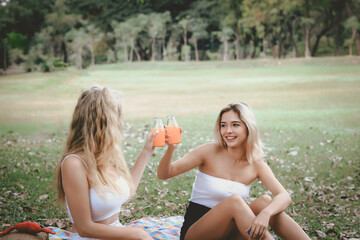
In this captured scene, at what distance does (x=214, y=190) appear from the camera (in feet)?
8.87

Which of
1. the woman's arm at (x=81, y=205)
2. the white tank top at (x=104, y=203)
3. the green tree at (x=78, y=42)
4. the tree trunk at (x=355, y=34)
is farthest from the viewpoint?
the green tree at (x=78, y=42)

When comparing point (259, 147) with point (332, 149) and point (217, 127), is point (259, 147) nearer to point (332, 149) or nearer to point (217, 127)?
point (217, 127)

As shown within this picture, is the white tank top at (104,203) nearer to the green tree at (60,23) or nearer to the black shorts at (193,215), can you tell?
the black shorts at (193,215)

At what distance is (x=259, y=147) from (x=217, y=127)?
0.99 ft

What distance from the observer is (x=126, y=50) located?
1301 cm

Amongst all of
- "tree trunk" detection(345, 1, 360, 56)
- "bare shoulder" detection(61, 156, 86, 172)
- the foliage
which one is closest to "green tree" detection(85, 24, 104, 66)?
the foliage

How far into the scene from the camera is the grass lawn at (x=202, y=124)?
4.42m

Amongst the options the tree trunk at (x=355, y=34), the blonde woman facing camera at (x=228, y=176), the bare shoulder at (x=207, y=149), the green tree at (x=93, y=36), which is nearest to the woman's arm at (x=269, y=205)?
the blonde woman facing camera at (x=228, y=176)

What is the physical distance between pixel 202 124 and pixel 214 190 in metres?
6.89

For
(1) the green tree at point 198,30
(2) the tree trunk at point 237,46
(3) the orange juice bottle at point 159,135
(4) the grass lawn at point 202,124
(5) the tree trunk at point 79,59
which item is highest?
(1) the green tree at point 198,30

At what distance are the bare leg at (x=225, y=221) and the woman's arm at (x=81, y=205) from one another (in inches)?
20.8

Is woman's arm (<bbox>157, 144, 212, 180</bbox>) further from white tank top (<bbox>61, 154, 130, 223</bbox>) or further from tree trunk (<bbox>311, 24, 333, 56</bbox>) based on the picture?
tree trunk (<bbox>311, 24, 333, 56</bbox>)

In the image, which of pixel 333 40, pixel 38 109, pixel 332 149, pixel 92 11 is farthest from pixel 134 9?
pixel 332 149

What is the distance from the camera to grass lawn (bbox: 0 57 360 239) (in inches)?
174
